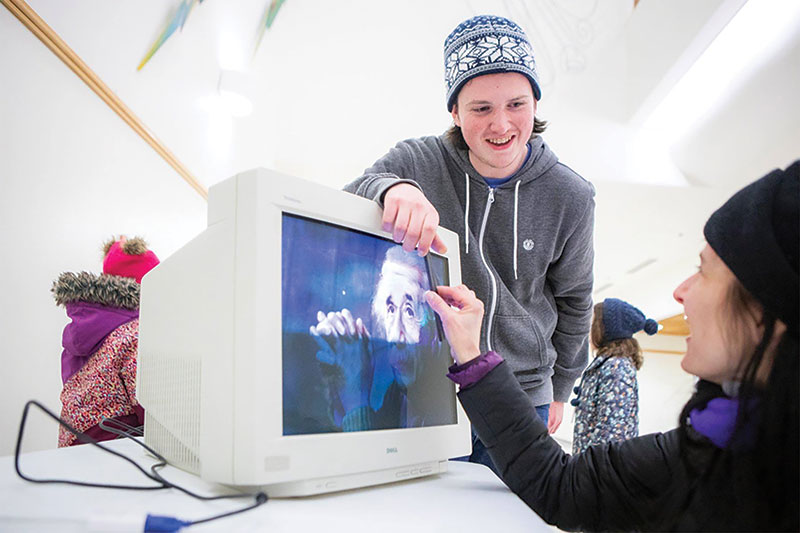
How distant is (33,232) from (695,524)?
5.23 ft

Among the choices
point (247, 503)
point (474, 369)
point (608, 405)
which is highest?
point (474, 369)

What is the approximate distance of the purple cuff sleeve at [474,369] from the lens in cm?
72

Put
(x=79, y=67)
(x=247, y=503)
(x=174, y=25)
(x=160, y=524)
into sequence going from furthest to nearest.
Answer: (x=174, y=25) < (x=79, y=67) < (x=247, y=503) < (x=160, y=524)

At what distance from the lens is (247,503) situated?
526mm

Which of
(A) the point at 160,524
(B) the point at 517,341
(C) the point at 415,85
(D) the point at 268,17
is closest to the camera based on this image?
(A) the point at 160,524

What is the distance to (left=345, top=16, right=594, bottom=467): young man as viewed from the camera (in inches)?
40.6

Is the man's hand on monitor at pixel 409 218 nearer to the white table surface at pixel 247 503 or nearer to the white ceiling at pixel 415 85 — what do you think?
the white table surface at pixel 247 503

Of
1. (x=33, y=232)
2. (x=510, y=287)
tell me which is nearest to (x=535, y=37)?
(x=510, y=287)

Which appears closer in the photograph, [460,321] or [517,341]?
[460,321]

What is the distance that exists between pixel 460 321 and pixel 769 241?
1.26ft

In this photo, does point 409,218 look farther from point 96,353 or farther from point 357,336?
point 96,353

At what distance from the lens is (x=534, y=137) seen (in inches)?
45.9

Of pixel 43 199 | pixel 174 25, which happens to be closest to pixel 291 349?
pixel 43 199

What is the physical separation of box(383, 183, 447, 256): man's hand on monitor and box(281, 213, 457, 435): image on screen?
0.02 metres
